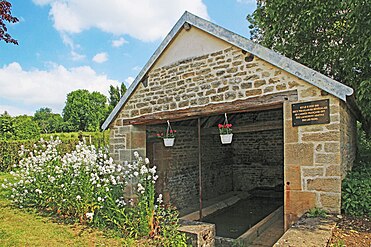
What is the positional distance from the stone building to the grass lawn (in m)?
2.43

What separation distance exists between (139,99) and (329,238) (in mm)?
5422

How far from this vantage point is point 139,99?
24.7 ft

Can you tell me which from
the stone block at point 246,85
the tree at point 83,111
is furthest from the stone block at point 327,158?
the tree at point 83,111

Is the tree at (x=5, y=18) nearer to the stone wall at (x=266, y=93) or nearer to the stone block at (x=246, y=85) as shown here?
the stone wall at (x=266, y=93)

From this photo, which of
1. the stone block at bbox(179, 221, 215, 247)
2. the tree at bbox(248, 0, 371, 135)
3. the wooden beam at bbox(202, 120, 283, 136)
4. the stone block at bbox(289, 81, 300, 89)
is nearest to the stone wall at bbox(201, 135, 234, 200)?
the wooden beam at bbox(202, 120, 283, 136)

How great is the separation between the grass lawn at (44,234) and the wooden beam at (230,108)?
2.87 meters

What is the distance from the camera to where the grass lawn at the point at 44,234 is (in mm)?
4734

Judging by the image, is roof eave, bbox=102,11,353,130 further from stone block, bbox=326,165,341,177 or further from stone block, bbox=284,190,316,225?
stone block, bbox=284,190,316,225

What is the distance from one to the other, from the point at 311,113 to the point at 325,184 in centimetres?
114

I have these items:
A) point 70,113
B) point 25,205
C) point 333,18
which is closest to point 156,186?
point 25,205

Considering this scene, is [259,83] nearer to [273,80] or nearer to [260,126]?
[273,80]

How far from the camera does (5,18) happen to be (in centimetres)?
421

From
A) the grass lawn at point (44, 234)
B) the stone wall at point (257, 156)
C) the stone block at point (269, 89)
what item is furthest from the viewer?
the stone wall at point (257, 156)

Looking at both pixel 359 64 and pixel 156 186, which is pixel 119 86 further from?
pixel 359 64
